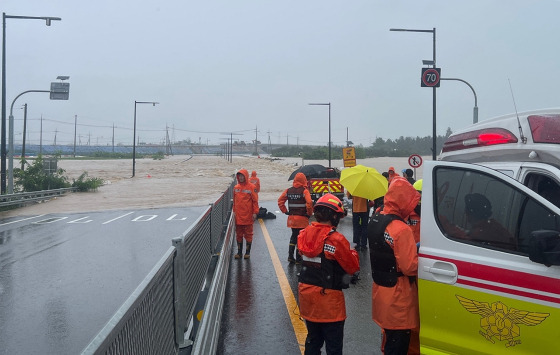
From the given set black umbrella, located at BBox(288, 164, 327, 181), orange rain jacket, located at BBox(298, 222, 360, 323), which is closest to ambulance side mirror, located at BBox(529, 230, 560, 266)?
orange rain jacket, located at BBox(298, 222, 360, 323)

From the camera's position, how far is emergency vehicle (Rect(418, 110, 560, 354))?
313 centimetres

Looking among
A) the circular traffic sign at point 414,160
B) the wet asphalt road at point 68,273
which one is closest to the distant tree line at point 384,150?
the circular traffic sign at point 414,160

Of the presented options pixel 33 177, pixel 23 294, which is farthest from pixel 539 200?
pixel 33 177

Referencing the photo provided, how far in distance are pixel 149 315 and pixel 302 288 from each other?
1.73 meters

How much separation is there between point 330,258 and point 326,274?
14cm

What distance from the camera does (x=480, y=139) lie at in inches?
166

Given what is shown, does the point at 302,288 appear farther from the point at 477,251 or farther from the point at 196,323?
the point at 477,251

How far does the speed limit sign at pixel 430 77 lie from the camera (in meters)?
18.4

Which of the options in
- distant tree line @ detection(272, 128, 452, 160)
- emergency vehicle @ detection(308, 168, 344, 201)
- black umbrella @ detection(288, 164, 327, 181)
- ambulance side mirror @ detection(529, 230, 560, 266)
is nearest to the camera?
ambulance side mirror @ detection(529, 230, 560, 266)

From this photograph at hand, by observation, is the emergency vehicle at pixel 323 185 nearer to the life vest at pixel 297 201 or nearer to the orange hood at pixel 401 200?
the life vest at pixel 297 201

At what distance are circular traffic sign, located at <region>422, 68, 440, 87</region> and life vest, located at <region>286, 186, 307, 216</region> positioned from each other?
37.9 ft

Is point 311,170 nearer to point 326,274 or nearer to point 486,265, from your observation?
point 326,274

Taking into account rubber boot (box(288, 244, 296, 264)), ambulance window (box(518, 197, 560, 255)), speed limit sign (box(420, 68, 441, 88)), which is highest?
speed limit sign (box(420, 68, 441, 88))

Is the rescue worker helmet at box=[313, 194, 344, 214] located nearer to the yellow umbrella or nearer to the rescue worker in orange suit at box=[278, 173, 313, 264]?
the rescue worker in orange suit at box=[278, 173, 313, 264]
